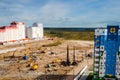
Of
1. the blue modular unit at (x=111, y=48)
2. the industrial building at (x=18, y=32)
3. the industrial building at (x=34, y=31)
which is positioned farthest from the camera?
the industrial building at (x=34, y=31)

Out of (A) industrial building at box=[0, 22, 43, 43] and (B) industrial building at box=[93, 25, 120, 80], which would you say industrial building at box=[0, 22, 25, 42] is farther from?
(B) industrial building at box=[93, 25, 120, 80]

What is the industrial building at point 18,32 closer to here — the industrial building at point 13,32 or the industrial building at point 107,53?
the industrial building at point 13,32

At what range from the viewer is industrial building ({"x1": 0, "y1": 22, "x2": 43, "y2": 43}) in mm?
106938

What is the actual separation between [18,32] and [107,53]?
92.0m

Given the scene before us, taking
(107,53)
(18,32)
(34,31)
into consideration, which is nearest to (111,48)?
(107,53)

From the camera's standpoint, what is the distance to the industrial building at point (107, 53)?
34.4 meters

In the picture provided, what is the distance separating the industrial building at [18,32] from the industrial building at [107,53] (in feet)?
257

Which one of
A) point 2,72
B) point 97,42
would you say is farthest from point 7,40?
point 97,42

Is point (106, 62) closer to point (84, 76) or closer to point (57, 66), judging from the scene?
point (84, 76)

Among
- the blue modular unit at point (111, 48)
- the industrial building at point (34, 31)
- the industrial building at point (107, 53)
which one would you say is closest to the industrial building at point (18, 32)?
the industrial building at point (34, 31)

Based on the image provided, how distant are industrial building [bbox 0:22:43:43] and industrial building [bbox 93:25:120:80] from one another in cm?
7833

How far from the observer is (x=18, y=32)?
119438 millimetres

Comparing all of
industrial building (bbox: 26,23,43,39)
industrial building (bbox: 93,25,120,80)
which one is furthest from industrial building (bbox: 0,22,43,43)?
industrial building (bbox: 93,25,120,80)

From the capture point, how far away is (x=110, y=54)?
34844 millimetres
